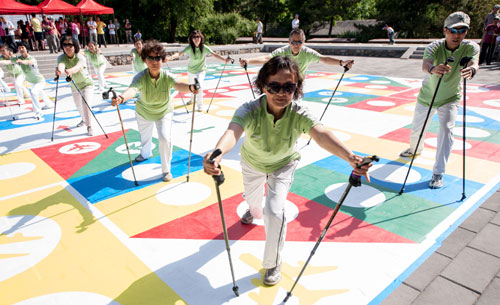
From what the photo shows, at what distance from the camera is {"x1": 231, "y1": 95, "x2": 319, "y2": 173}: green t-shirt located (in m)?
2.90

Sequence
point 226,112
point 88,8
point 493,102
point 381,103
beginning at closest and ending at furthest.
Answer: point 226,112 < point 493,102 < point 381,103 < point 88,8

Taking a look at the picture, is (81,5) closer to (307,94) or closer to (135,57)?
(135,57)

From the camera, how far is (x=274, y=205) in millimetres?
2889

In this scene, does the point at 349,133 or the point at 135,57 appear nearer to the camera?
the point at 349,133

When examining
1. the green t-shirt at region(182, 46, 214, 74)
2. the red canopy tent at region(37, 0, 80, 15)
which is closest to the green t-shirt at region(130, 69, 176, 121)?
the green t-shirt at region(182, 46, 214, 74)

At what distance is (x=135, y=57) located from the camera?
35.0 feet

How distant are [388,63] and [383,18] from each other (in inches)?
878

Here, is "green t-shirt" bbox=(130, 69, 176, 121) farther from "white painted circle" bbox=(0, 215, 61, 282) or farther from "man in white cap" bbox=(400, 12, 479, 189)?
"man in white cap" bbox=(400, 12, 479, 189)

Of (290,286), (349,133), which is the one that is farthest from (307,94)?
(290,286)

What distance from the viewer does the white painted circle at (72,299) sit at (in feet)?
9.62

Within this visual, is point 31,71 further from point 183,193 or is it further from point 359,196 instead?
point 359,196

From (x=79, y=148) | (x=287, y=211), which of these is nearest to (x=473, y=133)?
(x=287, y=211)

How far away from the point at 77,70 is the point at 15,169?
2.47m

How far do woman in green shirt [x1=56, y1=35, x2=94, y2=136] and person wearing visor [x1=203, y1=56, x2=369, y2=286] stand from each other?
5540 mm
